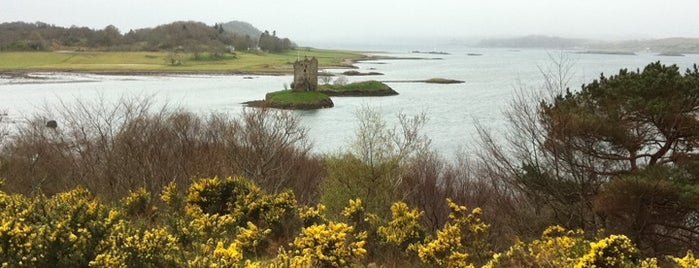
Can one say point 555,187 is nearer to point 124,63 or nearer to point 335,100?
point 335,100

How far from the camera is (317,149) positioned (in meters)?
42.0

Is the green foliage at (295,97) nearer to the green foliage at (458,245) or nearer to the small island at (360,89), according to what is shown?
the small island at (360,89)

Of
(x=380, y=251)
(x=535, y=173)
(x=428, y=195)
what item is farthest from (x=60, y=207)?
(x=428, y=195)

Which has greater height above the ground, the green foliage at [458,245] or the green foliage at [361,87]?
the green foliage at [458,245]

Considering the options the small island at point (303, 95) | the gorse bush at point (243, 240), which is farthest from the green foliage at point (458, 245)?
the small island at point (303, 95)

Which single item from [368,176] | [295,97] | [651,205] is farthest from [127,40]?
[651,205]

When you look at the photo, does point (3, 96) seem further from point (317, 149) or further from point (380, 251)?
point (380, 251)

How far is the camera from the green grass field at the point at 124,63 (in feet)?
399

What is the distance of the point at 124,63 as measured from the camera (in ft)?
436

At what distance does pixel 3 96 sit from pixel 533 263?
72.8m

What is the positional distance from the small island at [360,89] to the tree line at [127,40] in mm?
82074

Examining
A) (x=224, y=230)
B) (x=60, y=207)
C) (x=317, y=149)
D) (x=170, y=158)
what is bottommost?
(x=317, y=149)

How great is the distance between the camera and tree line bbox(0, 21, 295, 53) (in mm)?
159625

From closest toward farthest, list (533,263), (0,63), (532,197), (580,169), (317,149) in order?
(533,263) → (580,169) → (532,197) → (317,149) → (0,63)
